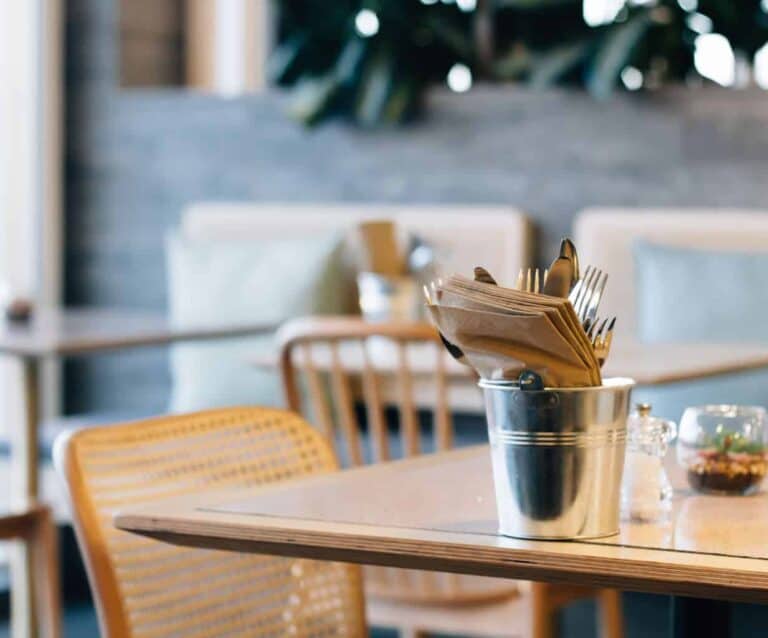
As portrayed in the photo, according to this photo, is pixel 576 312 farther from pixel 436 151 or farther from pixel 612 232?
pixel 436 151

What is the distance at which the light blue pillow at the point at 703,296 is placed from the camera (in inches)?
148

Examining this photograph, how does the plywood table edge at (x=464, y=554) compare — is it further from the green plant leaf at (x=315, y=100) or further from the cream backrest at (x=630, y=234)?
the green plant leaf at (x=315, y=100)

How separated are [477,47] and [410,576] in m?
2.40

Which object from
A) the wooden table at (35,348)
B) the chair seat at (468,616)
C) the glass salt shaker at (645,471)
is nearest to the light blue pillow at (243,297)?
the wooden table at (35,348)

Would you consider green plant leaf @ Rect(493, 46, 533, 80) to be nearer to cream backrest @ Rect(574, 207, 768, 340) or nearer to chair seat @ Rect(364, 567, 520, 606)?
cream backrest @ Rect(574, 207, 768, 340)

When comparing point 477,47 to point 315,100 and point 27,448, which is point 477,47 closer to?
point 315,100

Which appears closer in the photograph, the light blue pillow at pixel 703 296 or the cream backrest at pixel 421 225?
the light blue pillow at pixel 703 296

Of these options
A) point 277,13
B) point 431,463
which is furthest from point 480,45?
point 431,463

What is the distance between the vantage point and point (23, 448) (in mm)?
3365

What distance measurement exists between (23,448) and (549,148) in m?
1.67

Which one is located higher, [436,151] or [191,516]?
[436,151]

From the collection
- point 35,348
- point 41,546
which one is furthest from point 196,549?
point 35,348

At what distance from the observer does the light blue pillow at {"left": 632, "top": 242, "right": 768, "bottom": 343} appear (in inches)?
148

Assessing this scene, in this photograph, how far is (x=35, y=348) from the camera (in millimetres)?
3221
